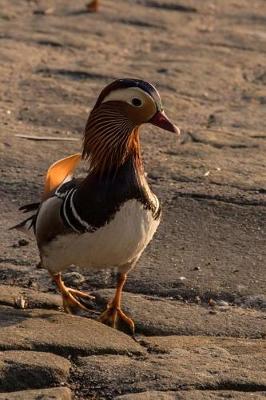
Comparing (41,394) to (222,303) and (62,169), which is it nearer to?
(222,303)

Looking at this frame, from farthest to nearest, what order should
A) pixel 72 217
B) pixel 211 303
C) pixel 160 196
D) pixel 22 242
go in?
pixel 160 196
pixel 22 242
pixel 211 303
pixel 72 217

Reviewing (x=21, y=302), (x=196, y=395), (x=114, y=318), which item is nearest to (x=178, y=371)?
(x=196, y=395)

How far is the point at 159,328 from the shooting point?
509 centimetres

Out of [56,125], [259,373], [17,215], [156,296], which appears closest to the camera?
[259,373]

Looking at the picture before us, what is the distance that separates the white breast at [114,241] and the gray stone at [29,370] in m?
0.61

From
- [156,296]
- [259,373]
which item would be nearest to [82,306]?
[156,296]

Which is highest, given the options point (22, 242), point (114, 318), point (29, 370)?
point (29, 370)

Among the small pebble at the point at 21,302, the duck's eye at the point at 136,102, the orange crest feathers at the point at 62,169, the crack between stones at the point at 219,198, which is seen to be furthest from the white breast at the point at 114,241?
the crack between stones at the point at 219,198

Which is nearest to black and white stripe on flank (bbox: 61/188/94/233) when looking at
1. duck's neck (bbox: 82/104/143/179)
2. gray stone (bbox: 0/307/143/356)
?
duck's neck (bbox: 82/104/143/179)

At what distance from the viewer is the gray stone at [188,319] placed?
5.09 m

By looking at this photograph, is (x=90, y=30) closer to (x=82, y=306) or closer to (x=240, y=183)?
(x=240, y=183)

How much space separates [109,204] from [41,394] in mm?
1044

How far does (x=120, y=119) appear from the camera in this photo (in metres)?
5.16

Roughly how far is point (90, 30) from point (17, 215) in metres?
3.77
